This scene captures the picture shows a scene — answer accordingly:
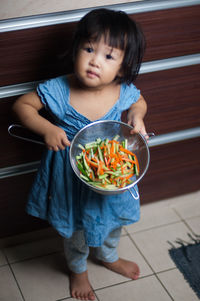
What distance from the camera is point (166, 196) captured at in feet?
6.75

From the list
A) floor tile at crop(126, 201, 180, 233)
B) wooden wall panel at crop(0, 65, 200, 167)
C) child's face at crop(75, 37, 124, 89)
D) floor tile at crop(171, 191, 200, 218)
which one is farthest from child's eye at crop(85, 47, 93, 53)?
floor tile at crop(171, 191, 200, 218)

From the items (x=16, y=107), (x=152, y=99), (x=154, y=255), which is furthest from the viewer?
(x=154, y=255)

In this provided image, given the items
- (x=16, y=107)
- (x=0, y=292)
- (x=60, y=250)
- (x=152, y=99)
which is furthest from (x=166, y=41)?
(x=0, y=292)

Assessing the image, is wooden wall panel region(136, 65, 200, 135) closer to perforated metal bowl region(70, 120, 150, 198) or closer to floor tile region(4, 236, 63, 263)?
perforated metal bowl region(70, 120, 150, 198)

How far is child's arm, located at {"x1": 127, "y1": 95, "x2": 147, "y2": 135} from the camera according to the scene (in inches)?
53.2

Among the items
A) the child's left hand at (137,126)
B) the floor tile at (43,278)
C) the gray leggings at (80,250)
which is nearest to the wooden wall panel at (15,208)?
the floor tile at (43,278)

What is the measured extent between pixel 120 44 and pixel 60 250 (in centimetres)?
95

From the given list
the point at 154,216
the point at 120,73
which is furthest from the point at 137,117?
the point at 154,216

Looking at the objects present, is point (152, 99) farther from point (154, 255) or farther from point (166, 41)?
point (154, 255)

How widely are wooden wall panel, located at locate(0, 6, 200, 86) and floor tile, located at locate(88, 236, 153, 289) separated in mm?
775

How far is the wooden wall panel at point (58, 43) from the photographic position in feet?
4.46

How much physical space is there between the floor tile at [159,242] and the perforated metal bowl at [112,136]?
0.60 metres

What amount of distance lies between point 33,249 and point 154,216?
556 millimetres

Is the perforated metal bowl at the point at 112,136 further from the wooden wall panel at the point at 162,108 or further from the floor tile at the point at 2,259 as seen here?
the floor tile at the point at 2,259
